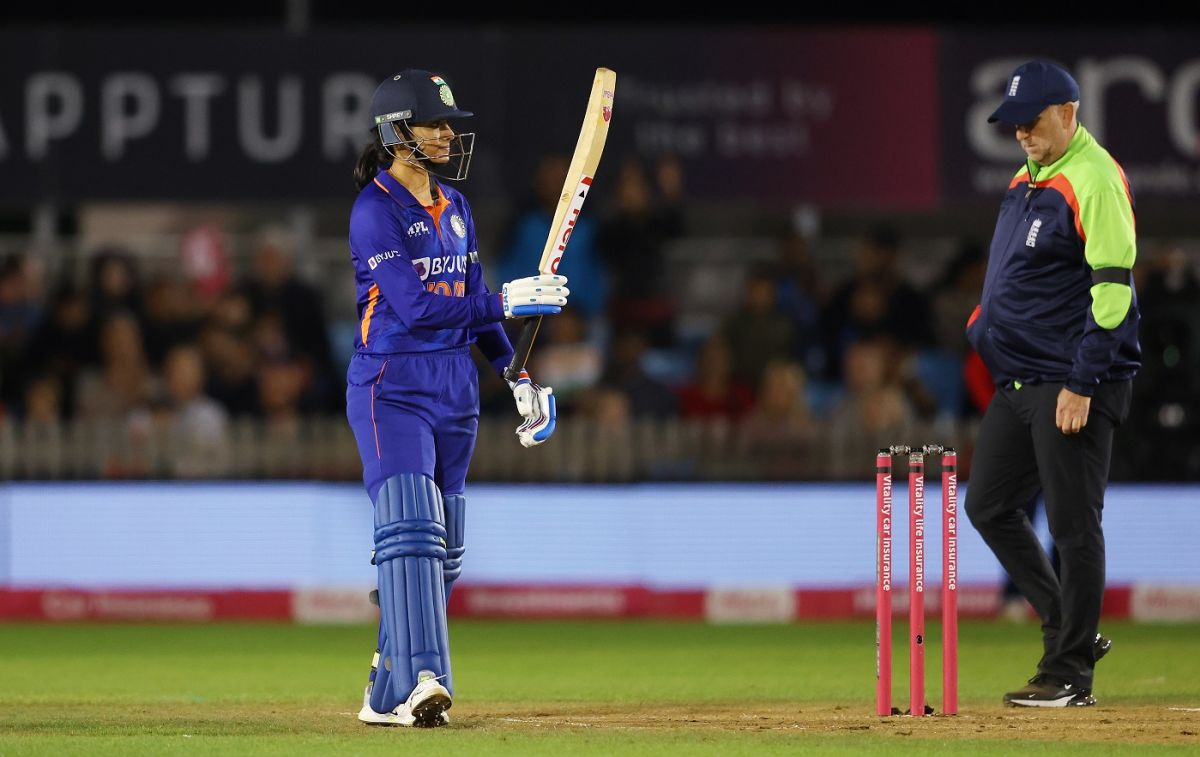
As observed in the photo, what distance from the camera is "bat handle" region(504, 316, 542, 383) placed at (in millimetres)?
6605

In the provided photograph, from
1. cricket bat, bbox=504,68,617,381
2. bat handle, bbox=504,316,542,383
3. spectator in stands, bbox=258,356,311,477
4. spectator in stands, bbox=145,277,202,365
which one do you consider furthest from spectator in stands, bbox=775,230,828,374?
bat handle, bbox=504,316,542,383

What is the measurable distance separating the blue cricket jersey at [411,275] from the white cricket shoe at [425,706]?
107 cm

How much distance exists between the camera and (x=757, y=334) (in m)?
13.1

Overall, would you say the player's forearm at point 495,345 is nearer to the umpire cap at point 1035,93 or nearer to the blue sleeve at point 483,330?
the blue sleeve at point 483,330

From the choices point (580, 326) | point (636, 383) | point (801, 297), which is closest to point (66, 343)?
point (580, 326)

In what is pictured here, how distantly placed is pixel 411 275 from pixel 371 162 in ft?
1.67

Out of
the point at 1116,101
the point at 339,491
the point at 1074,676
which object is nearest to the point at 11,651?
the point at 339,491

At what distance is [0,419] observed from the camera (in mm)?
12461

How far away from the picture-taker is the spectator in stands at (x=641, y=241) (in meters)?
12.8

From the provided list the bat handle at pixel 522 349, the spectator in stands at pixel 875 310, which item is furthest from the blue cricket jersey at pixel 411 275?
the spectator in stands at pixel 875 310

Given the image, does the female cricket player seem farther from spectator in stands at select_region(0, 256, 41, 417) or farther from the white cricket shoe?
spectator in stands at select_region(0, 256, 41, 417)

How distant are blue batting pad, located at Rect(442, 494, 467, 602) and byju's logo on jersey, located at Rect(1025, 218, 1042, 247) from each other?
215 centimetres

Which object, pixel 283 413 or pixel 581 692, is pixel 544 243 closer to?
pixel 283 413

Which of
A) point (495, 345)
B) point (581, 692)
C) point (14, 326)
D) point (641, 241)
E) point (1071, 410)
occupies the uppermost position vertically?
point (641, 241)
